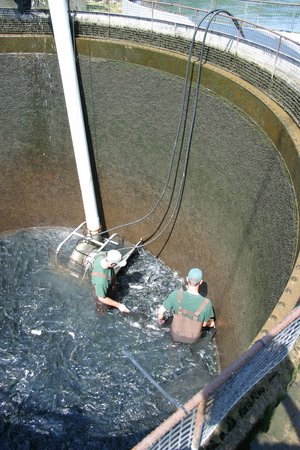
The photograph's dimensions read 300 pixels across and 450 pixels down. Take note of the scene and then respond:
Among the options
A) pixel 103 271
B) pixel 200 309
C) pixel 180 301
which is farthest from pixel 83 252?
pixel 200 309

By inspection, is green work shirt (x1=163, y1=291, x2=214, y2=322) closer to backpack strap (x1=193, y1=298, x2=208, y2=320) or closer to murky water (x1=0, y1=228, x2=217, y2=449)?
backpack strap (x1=193, y1=298, x2=208, y2=320)

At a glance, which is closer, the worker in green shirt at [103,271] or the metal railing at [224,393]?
the metal railing at [224,393]

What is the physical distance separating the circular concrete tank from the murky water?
31.9 inches

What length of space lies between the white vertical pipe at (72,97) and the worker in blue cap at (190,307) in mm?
2947

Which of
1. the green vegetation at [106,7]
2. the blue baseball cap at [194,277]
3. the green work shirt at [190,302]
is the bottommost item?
the green work shirt at [190,302]

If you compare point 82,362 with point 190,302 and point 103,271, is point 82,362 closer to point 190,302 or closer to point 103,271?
point 103,271

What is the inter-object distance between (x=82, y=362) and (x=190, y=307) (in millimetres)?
2113

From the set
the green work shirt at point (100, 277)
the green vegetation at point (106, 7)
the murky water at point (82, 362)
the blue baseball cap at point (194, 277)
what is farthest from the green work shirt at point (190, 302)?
the green vegetation at point (106, 7)

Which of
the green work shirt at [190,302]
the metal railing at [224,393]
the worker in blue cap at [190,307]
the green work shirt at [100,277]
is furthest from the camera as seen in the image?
the green work shirt at [100,277]

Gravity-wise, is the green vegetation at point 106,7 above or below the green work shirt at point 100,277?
above

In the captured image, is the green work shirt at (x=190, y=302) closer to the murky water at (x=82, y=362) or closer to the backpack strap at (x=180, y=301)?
the backpack strap at (x=180, y=301)

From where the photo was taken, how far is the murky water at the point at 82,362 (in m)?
5.11

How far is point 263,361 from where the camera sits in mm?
2707

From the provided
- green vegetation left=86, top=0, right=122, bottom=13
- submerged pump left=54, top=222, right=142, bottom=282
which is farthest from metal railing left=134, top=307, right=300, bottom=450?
green vegetation left=86, top=0, right=122, bottom=13
